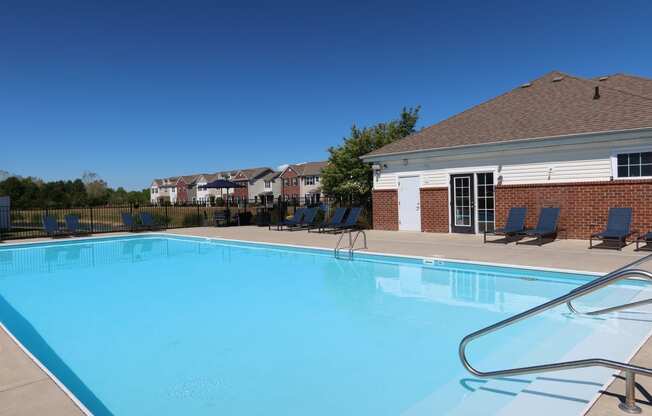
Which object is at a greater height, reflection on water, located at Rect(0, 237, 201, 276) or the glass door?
the glass door

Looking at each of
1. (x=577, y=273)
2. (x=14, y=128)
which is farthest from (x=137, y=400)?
(x=14, y=128)

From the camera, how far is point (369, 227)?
17797 mm

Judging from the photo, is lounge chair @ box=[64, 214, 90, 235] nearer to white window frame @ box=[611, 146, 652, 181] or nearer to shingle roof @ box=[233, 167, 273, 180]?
white window frame @ box=[611, 146, 652, 181]

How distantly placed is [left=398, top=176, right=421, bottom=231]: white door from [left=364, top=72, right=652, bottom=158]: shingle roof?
121cm

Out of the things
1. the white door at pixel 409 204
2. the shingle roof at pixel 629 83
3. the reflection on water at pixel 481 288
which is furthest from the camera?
the white door at pixel 409 204

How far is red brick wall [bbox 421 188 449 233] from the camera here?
14702 mm

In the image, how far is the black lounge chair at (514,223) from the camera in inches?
458

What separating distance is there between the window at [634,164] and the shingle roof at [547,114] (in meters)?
Result: 0.77

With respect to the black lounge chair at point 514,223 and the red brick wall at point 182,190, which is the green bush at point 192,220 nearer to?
the black lounge chair at point 514,223

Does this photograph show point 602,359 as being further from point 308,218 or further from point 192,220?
point 192,220

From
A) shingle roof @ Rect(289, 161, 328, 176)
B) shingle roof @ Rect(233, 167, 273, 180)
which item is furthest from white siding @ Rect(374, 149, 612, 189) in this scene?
shingle roof @ Rect(233, 167, 273, 180)

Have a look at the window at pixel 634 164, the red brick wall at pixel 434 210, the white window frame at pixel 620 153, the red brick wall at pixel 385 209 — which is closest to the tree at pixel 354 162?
the red brick wall at pixel 385 209

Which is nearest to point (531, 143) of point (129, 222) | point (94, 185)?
point (129, 222)

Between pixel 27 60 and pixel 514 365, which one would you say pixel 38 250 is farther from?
pixel 514 365
